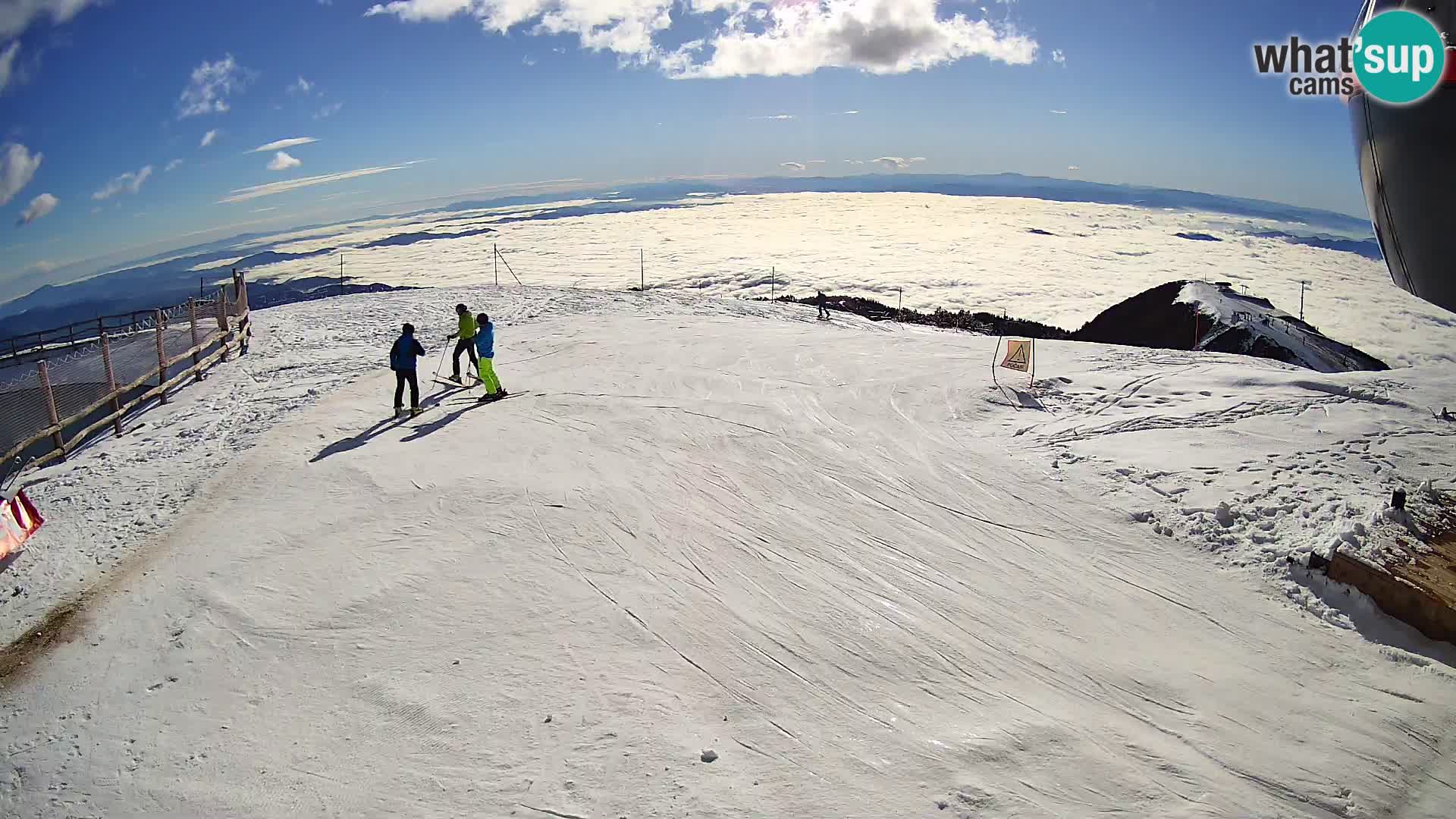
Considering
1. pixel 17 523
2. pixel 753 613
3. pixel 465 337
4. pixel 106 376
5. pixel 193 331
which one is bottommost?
pixel 753 613

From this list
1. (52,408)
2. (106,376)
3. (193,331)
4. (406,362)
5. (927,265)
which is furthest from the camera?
(927,265)

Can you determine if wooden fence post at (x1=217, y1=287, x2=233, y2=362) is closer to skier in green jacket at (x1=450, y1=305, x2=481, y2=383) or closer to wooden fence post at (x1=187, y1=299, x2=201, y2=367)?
wooden fence post at (x1=187, y1=299, x2=201, y2=367)

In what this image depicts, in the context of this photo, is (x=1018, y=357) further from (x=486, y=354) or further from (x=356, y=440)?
(x=356, y=440)

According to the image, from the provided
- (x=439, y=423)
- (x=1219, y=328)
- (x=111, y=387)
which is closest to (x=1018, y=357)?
(x=439, y=423)

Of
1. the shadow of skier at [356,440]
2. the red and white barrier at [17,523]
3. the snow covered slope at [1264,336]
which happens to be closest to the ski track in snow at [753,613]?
the shadow of skier at [356,440]

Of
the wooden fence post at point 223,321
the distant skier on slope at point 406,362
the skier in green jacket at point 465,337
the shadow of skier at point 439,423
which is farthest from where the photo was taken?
the wooden fence post at point 223,321

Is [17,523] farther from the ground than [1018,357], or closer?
closer

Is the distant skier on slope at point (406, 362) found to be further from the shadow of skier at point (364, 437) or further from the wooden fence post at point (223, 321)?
the wooden fence post at point (223, 321)
